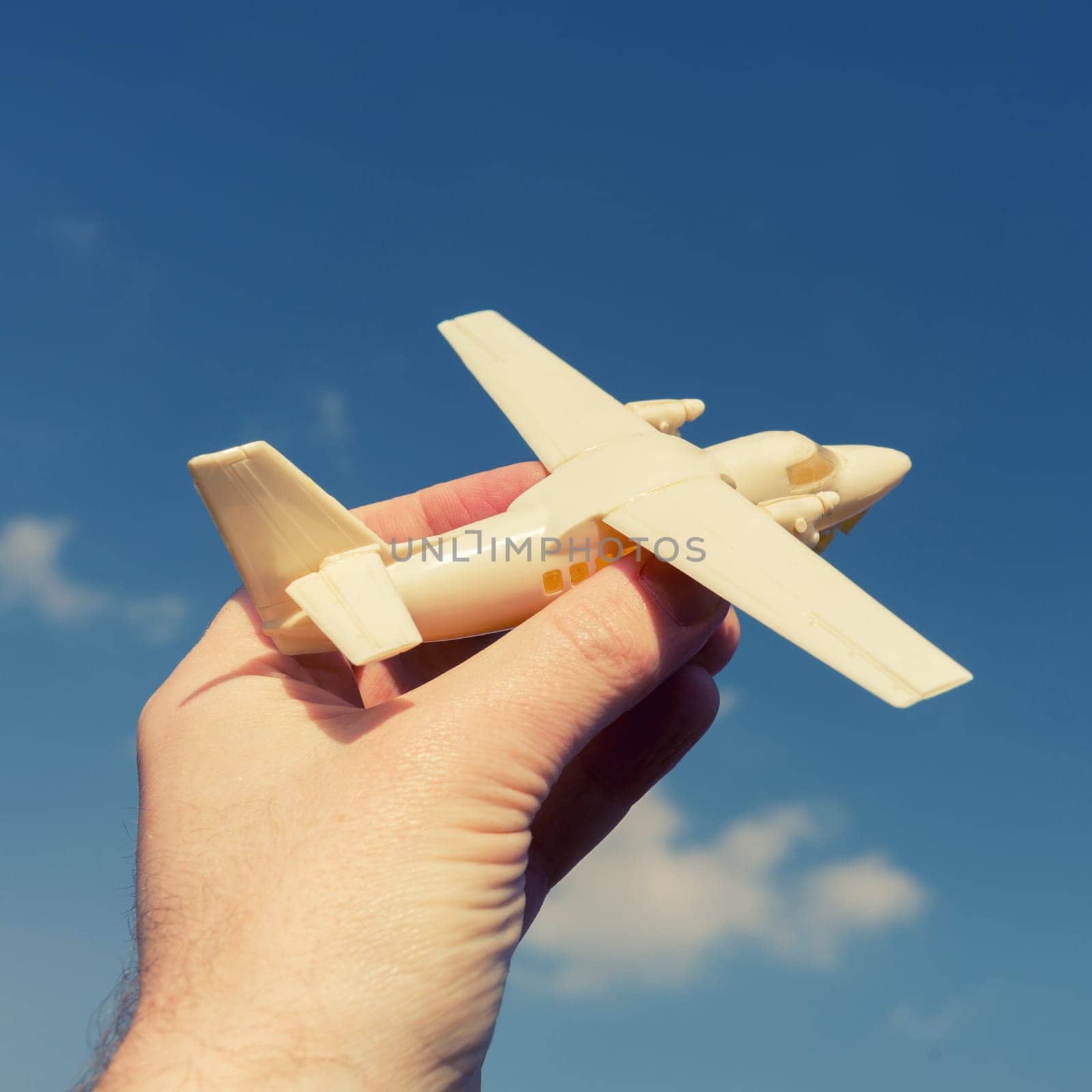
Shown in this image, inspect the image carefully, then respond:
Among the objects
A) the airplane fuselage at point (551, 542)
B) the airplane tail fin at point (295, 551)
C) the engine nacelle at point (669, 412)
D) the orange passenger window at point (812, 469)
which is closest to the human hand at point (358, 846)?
the airplane tail fin at point (295, 551)

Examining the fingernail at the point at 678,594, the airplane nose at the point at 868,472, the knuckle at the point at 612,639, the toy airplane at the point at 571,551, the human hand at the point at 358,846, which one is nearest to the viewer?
the human hand at the point at 358,846

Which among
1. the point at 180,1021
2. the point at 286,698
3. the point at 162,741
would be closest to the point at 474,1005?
the point at 180,1021

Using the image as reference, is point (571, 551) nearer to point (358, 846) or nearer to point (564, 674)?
point (564, 674)

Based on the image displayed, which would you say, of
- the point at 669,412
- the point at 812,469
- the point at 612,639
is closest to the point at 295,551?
the point at 612,639

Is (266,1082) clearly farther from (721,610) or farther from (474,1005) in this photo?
(721,610)

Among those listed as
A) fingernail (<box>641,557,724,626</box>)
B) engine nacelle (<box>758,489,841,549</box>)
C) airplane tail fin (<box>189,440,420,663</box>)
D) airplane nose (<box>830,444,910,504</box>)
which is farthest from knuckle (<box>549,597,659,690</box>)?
airplane nose (<box>830,444,910,504</box>)

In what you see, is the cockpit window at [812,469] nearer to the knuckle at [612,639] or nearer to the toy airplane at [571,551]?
the toy airplane at [571,551]
